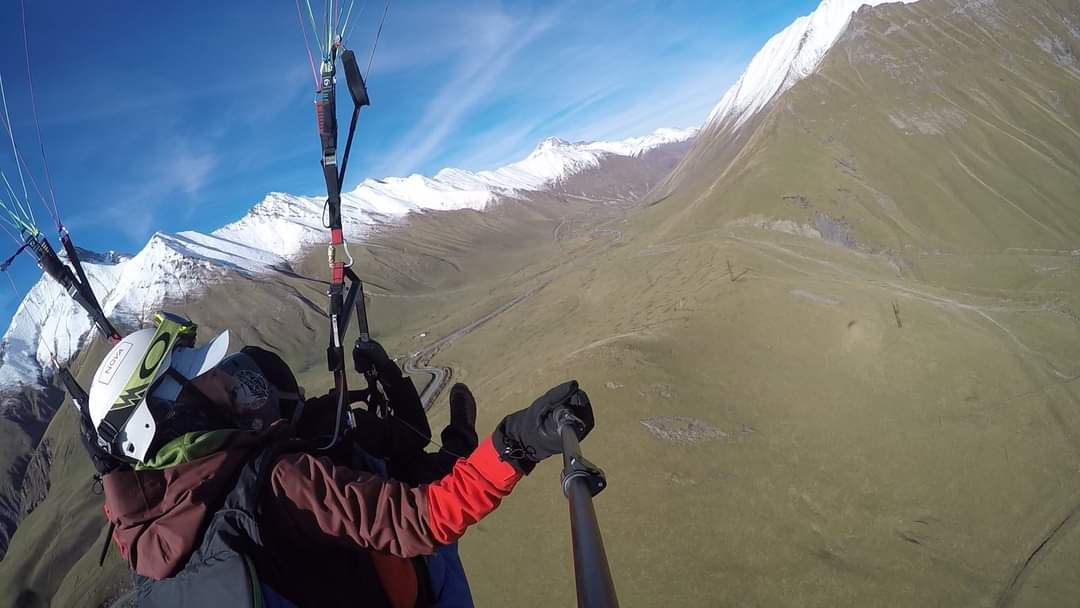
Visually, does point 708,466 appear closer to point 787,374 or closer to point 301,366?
point 787,374

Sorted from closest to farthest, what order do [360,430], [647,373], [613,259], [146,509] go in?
[146,509]
[360,430]
[647,373]
[613,259]

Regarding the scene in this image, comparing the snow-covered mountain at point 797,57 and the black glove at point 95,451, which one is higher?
the snow-covered mountain at point 797,57

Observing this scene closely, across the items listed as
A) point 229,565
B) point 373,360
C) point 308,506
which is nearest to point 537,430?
point 308,506

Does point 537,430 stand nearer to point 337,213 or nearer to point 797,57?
point 337,213

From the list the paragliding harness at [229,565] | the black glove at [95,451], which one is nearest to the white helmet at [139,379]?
the black glove at [95,451]

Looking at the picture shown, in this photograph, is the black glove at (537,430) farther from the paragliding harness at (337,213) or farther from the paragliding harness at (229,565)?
the paragliding harness at (337,213)

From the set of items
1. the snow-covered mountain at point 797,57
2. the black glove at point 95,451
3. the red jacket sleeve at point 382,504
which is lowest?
the red jacket sleeve at point 382,504

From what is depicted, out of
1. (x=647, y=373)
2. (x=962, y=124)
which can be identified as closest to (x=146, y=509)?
(x=647, y=373)

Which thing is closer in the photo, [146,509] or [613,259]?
[146,509]
